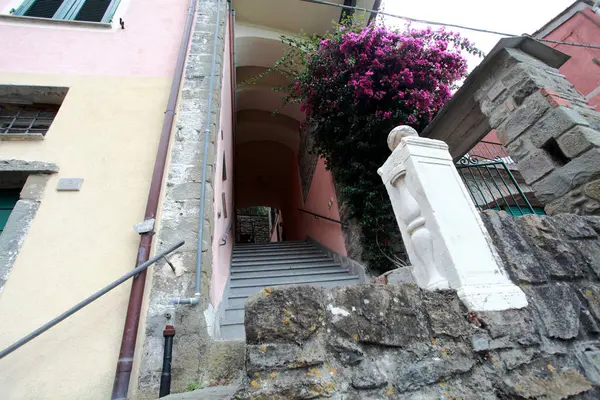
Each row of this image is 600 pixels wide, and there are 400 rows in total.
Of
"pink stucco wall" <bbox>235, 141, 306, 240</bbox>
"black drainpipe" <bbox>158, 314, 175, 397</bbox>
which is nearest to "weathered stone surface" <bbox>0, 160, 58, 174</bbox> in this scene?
"black drainpipe" <bbox>158, 314, 175, 397</bbox>

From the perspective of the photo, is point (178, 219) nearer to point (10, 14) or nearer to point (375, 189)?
point (375, 189)

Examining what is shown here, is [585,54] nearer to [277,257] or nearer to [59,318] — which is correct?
[277,257]

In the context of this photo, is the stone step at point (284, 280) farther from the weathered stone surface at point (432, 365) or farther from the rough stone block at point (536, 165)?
the weathered stone surface at point (432, 365)

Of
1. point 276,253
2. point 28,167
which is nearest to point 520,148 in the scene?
point 276,253

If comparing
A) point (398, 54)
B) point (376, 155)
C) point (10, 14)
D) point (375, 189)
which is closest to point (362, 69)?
point (398, 54)

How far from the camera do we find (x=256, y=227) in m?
16.0

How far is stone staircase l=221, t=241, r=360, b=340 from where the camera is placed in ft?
9.49

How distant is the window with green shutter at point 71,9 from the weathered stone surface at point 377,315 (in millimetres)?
4707

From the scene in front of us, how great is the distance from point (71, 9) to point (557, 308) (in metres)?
6.00

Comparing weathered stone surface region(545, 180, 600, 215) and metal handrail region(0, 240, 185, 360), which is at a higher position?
weathered stone surface region(545, 180, 600, 215)

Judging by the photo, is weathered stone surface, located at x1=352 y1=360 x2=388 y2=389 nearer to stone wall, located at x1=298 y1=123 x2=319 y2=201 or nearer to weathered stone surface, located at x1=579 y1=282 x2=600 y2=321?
weathered stone surface, located at x1=579 y1=282 x2=600 y2=321

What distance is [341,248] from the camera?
4.53 metres

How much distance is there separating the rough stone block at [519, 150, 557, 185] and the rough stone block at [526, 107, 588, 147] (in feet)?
0.28

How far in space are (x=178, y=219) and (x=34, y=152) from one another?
1.52m
